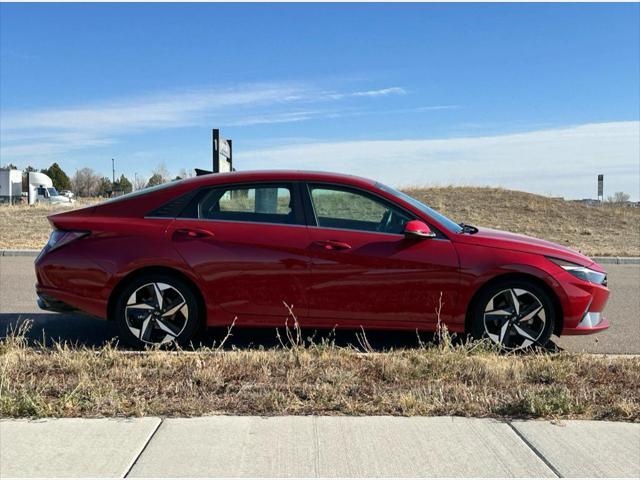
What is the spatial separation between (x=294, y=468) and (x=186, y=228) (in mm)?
2774

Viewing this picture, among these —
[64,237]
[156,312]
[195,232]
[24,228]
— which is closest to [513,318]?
[195,232]

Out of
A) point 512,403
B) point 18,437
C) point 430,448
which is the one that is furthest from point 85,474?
point 512,403

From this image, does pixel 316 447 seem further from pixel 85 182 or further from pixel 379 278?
pixel 85 182

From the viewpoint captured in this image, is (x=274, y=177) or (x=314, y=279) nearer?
(x=314, y=279)

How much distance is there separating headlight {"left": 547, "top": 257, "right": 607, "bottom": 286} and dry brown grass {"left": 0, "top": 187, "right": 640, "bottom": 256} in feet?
31.2

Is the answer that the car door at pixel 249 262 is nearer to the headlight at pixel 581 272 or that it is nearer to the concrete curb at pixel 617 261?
the headlight at pixel 581 272

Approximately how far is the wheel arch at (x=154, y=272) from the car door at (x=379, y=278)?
3.12 ft

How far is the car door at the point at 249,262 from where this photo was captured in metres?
5.26

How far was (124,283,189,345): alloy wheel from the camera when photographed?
525 cm

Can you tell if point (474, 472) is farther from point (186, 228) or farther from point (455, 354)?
point (186, 228)

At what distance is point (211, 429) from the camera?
3.55 meters

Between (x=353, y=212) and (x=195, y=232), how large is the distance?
4.64 ft

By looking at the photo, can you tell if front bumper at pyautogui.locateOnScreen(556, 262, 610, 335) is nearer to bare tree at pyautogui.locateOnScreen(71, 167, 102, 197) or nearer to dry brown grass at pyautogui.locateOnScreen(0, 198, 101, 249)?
dry brown grass at pyautogui.locateOnScreen(0, 198, 101, 249)

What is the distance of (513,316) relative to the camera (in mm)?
5262
